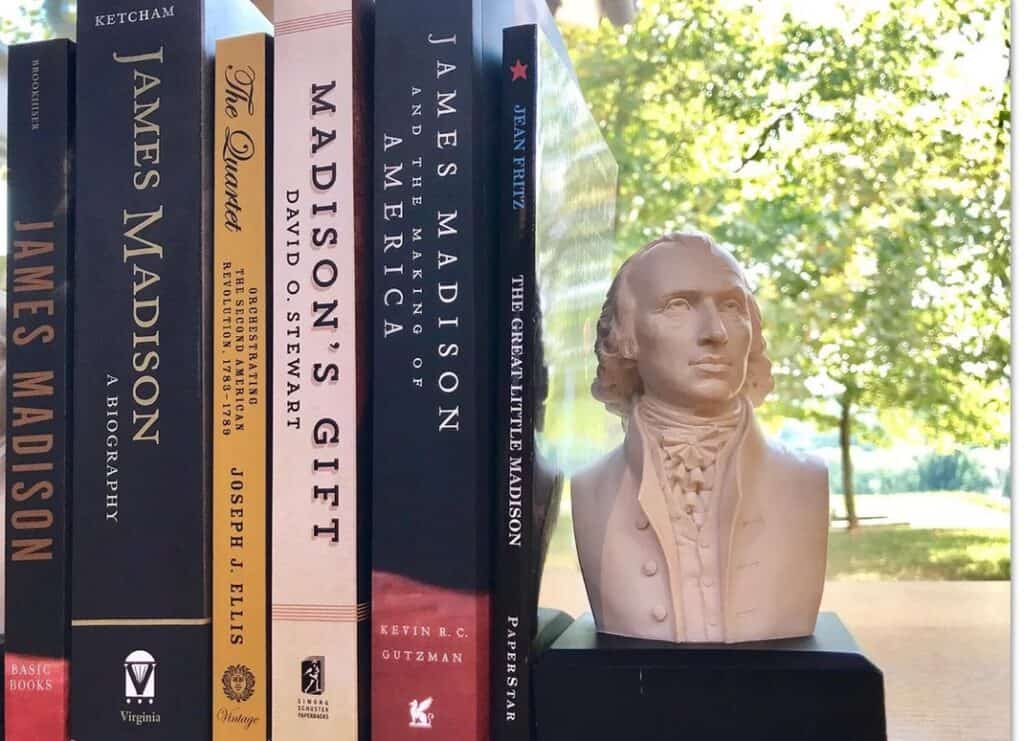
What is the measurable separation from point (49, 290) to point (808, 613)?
20.7 inches

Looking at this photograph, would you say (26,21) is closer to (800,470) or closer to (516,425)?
(516,425)

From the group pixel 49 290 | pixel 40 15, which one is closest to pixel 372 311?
pixel 49 290

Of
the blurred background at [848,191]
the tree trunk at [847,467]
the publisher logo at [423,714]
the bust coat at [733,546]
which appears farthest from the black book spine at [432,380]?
the tree trunk at [847,467]

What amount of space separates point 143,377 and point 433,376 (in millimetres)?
184

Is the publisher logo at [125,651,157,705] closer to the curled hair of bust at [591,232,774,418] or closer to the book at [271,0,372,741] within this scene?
the book at [271,0,372,741]

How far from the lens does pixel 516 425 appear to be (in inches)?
23.7

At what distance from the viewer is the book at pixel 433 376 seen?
59cm

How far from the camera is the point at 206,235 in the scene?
635mm

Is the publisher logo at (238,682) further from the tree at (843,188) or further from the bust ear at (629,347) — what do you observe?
the tree at (843,188)

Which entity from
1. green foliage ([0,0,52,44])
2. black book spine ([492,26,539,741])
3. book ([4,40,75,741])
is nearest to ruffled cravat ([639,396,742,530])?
black book spine ([492,26,539,741])

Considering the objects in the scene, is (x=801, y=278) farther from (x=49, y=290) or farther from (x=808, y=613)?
(x=49, y=290)

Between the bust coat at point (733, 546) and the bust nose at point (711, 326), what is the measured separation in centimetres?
6

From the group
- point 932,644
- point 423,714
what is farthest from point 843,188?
point 423,714

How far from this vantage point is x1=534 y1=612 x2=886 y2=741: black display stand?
0.56m
